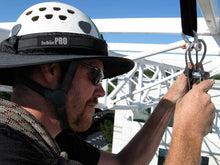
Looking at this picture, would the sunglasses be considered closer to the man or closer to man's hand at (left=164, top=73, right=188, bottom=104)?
the man

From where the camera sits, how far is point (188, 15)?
126 cm

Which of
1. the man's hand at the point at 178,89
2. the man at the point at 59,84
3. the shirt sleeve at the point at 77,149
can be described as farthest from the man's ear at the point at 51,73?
the man's hand at the point at 178,89

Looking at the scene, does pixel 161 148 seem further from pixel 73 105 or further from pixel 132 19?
A: pixel 73 105

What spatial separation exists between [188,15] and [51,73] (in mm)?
769

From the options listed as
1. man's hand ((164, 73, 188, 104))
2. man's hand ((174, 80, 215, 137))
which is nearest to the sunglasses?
man's hand ((174, 80, 215, 137))

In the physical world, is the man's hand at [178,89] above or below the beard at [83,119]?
above

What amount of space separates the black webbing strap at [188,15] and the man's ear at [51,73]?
2.31 feet

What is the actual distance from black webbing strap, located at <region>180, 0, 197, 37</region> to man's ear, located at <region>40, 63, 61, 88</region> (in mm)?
704

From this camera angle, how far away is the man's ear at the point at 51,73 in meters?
1.19

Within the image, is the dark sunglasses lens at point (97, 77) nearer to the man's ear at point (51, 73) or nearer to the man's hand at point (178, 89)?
the man's ear at point (51, 73)

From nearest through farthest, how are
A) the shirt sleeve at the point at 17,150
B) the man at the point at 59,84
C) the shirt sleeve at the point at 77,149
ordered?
the shirt sleeve at the point at 17,150
the man at the point at 59,84
the shirt sleeve at the point at 77,149

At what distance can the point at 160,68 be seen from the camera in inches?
264

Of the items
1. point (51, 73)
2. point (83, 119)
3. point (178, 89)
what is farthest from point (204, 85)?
point (51, 73)

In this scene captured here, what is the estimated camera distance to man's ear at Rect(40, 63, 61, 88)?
1.19 meters
